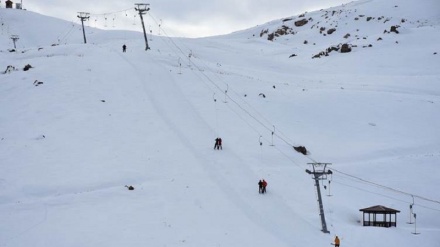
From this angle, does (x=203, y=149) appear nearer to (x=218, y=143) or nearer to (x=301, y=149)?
(x=218, y=143)

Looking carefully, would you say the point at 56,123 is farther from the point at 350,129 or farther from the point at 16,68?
the point at 350,129

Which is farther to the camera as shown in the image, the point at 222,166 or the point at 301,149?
the point at 301,149

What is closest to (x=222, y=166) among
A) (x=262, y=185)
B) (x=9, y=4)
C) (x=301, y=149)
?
(x=262, y=185)

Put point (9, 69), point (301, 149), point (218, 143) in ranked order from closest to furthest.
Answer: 1. point (218, 143)
2. point (301, 149)
3. point (9, 69)

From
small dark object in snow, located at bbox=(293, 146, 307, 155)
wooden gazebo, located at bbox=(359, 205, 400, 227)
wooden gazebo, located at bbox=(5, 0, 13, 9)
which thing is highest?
wooden gazebo, located at bbox=(5, 0, 13, 9)

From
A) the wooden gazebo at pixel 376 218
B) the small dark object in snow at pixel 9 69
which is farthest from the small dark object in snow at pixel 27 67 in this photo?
the wooden gazebo at pixel 376 218

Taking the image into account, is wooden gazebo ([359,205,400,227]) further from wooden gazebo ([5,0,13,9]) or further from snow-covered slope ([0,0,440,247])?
wooden gazebo ([5,0,13,9])

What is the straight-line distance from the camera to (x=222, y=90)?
5803cm

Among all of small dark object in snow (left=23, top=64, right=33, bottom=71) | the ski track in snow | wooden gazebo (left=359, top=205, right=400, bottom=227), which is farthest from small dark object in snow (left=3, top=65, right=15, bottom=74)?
wooden gazebo (left=359, top=205, right=400, bottom=227)

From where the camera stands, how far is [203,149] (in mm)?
40688

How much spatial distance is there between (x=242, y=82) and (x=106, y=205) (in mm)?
36223

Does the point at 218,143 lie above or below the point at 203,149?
above

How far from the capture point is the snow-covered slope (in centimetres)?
2858

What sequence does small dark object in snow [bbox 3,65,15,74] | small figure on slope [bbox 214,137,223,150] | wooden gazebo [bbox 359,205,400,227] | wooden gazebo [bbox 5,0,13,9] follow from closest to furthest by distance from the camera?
wooden gazebo [bbox 359,205,400,227] → small figure on slope [bbox 214,137,223,150] → small dark object in snow [bbox 3,65,15,74] → wooden gazebo [bbox 5,0,13,9]
